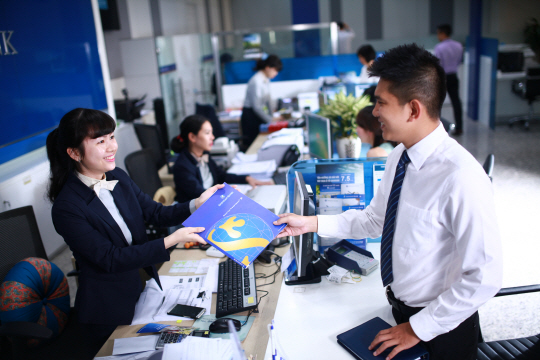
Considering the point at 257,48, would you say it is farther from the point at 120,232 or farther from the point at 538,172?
the point at 120,232

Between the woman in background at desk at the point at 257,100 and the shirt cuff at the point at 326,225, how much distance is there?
3758 millimetres

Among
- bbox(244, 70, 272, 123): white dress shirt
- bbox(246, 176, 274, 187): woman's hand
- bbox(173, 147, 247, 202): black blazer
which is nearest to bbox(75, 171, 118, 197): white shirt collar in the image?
bbox(173, 147, 247, 202): black blazer

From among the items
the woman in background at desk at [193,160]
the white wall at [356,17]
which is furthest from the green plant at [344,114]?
the white wall at [356,17]

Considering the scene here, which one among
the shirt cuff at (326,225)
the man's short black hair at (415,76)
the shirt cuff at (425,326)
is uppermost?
the man's short black hair at (415,76)

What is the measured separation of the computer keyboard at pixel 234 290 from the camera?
1664 millimetres

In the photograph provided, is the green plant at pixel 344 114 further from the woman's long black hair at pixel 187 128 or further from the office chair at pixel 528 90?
the office chair at pixel 528 90

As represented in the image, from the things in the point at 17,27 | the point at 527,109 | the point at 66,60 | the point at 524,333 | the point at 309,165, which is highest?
the point at 17,27

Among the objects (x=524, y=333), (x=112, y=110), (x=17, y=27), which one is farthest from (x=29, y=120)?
(x=524, y=333)

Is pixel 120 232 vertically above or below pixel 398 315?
above

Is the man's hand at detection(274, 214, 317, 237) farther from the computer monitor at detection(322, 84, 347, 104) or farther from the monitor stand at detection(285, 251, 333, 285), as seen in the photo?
the computer monitor at detection(322, 84, 347, 104)

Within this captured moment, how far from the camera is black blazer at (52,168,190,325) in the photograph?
5.43 ft

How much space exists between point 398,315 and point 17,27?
12.5ft

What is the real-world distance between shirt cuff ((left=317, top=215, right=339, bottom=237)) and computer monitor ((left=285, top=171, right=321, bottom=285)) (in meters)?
0.04

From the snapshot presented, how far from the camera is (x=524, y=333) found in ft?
8.36
